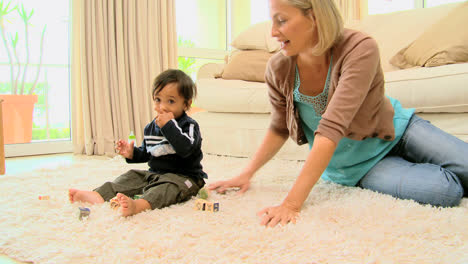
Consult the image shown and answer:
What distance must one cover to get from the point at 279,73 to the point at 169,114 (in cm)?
41

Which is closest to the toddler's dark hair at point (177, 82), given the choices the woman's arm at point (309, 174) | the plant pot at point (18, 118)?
the woman's arm at point (309, 174)

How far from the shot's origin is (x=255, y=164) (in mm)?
1360

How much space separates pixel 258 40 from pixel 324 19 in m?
1.60

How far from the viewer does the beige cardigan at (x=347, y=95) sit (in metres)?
1.03

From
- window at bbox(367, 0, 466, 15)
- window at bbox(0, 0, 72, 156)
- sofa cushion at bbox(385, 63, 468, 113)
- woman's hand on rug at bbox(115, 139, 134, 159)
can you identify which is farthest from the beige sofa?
window at bbox(367, 0, 466, 15)

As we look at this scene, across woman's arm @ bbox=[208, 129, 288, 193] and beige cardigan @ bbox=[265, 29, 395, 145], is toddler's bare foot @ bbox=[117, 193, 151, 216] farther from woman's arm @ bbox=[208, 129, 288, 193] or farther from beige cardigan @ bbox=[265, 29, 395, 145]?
beige cardigan @ bbox=[265, 29, 395, 145]

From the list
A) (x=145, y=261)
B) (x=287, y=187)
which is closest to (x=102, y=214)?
(x=145, y=261)

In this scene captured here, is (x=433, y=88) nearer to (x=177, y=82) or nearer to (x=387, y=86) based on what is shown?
(x=387, y=86)

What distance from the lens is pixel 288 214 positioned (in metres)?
0.98

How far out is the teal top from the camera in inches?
48.8

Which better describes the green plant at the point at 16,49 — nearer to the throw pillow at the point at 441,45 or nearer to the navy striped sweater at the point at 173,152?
the navy striped sweater at the point at 173,152

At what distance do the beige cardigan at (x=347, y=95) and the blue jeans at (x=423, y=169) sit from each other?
107mm

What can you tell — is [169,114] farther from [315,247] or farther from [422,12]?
[422,12]

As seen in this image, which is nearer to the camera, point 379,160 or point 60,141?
point 379,160
